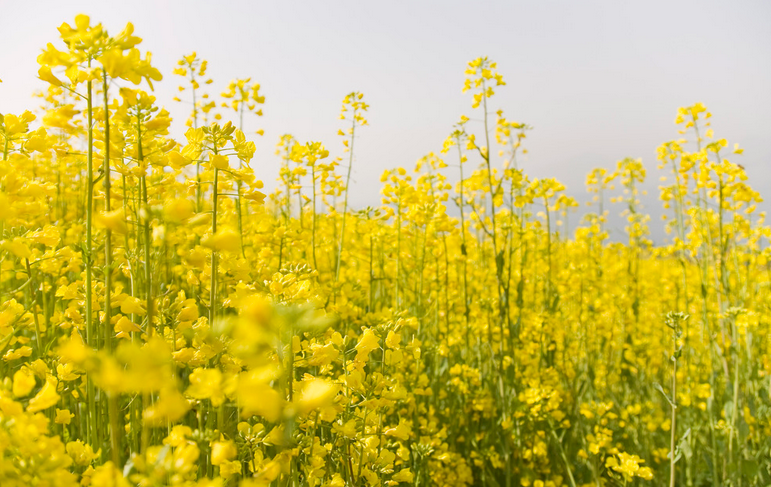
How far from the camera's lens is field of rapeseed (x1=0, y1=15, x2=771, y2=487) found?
835mm

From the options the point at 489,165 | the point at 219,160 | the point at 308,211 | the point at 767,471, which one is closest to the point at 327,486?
the point at 219,160

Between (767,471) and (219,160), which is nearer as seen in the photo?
(219,160)

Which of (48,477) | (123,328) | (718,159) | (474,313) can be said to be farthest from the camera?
(474,313)

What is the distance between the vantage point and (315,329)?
3.77 feet

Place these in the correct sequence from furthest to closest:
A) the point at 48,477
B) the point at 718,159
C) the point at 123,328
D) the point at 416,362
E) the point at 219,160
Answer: the point at 718,159
the point at 416,362
the point at 219,160
the point at 123,328
the point at 48,477

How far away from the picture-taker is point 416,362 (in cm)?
290

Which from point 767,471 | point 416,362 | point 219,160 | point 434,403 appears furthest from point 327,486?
point 767,471

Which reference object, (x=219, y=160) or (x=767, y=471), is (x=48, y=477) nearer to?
(x=219, y=160)

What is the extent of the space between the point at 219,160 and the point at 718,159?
3841mm

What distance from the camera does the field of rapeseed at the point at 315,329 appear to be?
835mm

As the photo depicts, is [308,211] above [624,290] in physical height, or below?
above

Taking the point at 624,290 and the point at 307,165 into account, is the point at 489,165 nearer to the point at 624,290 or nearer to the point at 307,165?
the point at 307,165

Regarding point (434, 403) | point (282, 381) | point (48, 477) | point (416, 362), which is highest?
point (282, 381)

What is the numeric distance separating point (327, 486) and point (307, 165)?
7.70ft
